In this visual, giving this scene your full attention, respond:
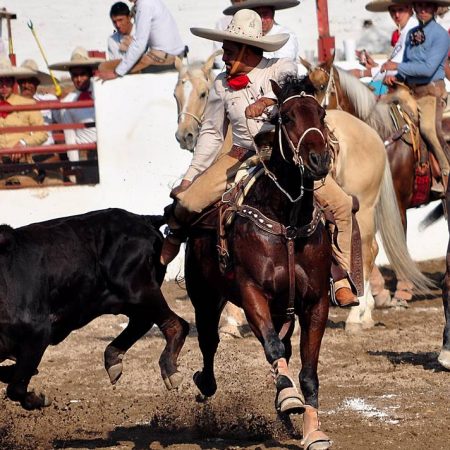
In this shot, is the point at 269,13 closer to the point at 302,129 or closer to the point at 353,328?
the point at 353,328

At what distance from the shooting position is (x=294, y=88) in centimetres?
626

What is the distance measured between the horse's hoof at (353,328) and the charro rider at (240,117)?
333 centimetres

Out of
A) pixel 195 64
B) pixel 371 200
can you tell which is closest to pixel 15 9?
pixel 195 64

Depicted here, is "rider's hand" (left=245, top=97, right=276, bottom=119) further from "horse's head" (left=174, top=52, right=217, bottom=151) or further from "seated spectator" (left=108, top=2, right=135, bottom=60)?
"seated spectator" (left=108, top=2, right=135, bottom=60)

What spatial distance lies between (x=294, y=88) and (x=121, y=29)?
26.2 feet

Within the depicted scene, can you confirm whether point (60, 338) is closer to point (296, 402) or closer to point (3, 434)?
point (3, 434)

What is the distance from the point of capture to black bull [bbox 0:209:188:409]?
6.82 metres

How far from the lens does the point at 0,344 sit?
267 inches

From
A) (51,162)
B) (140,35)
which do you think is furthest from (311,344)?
(51,162)

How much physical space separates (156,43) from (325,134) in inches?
298

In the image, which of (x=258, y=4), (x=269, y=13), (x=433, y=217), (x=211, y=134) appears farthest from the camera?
(x=433, y=217)

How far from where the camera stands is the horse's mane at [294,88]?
625 cm

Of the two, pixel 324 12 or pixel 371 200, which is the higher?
pixel 324 12

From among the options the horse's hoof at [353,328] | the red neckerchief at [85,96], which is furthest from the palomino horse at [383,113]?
the red neckerchief at [85,96]
